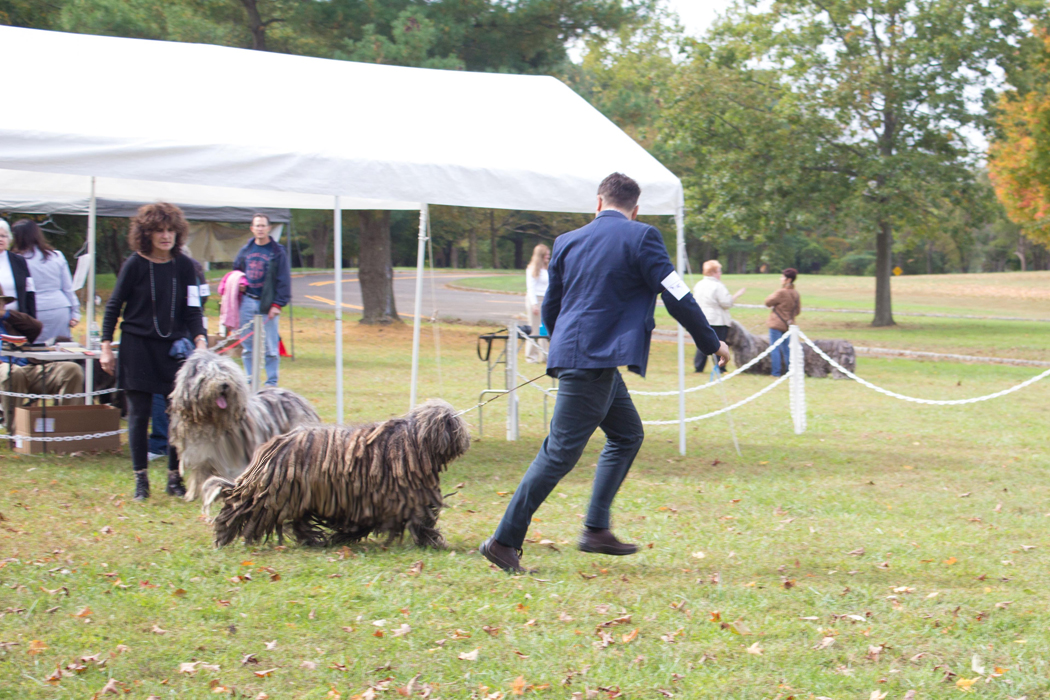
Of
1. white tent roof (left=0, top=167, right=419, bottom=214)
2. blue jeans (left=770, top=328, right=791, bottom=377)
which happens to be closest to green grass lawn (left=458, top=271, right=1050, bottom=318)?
blue jeans (left=770, top=328, right=791, bottom=377)

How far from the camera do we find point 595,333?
4.51 metres

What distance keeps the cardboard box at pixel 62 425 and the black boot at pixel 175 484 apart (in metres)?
1.77

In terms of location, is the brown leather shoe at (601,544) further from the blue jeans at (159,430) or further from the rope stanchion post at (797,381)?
the rope stanchion post at (797,381)

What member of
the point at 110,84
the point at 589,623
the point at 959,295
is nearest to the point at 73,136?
the point at 110,84

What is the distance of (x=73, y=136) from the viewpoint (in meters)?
5.97

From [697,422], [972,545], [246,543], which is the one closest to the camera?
[246,543]

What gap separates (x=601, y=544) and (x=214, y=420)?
245 centimetres

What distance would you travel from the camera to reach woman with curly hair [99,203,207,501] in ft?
18.9

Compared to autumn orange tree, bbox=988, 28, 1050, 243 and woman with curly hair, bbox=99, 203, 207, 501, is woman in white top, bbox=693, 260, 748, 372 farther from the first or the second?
autumn orange tree, bbox=988, 28, 1050, 243

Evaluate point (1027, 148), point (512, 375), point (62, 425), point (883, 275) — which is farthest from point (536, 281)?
point (883, 275)

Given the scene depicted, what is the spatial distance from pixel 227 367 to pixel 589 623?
9.09ft

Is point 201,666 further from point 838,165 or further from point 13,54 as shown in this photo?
point 838,165

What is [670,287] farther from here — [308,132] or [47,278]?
[47,278]

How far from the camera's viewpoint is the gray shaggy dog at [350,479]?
479cm
